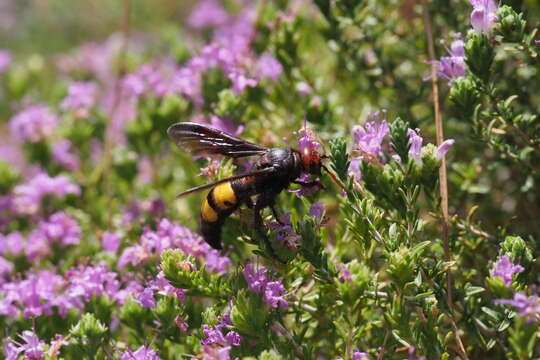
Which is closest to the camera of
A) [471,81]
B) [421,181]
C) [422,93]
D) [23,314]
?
[421,181]

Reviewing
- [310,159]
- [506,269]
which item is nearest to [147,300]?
[310,159]

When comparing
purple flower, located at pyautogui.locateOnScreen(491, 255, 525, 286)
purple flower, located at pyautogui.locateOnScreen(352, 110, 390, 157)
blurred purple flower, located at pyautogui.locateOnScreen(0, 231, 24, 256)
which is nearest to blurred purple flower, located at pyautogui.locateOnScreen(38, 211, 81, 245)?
blurred purple flower, located at pyautogui.locateOnScreen(0, 231, 24, 256)

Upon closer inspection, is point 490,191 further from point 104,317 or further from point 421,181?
point 104,317

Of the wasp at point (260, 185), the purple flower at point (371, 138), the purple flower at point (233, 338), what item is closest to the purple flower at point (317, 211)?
the wasp at point (260, 185)

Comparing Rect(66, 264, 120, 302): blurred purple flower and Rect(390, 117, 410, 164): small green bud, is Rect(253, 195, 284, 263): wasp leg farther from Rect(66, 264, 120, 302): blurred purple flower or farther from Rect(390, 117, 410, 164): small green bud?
Rect(66, 264, 120, 302): blurred purple flower

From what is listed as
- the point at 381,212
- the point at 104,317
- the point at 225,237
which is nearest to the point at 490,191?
the point at 381,212

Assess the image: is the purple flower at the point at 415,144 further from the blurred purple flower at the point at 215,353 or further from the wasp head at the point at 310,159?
the blurred purple flower at the point at 215,353

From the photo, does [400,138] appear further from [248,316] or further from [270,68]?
[270,68]
